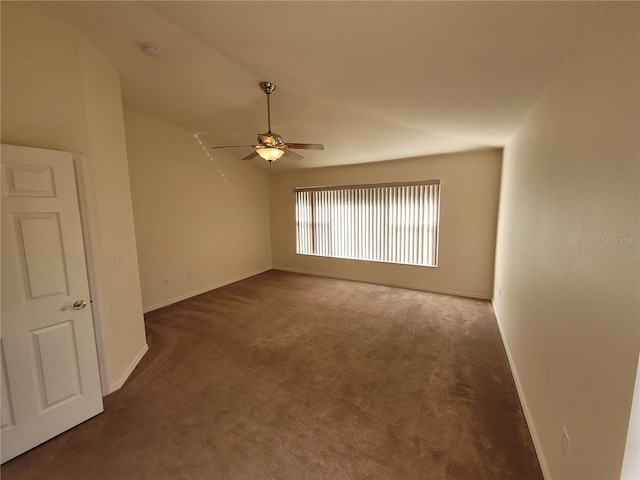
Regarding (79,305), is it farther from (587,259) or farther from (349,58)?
(587,259)

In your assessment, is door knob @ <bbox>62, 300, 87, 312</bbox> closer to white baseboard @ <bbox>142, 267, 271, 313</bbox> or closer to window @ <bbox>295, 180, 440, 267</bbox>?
white baseboard @ <bbox>142, 267, 271, 313</bbox>

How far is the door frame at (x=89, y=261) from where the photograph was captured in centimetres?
200

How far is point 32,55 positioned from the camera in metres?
1.75

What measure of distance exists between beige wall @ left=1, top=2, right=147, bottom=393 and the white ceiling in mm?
244

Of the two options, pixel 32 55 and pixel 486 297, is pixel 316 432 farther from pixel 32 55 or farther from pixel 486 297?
pixel 486 297

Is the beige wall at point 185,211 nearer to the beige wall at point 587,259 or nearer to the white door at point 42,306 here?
the white door at point 42,306

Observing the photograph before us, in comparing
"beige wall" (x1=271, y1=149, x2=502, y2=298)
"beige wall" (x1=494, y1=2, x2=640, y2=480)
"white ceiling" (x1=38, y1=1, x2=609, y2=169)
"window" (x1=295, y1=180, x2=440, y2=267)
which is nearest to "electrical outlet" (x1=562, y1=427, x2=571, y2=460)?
"beige wall" (x1=494, y1=2, x2=640, y2=480)

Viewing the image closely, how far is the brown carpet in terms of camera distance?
1636 mm

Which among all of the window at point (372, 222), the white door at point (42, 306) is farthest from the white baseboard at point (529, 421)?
the white door at point (42, 306)

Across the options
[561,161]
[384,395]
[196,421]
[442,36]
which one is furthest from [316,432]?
[442,36]

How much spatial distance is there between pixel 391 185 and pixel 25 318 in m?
4.95

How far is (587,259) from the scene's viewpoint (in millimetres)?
1206

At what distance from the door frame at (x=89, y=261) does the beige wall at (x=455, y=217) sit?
135 inches

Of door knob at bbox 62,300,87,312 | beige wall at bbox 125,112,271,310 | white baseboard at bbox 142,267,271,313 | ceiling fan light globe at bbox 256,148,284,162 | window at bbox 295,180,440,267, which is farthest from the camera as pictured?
window at bbox 295,180,440,267
